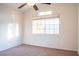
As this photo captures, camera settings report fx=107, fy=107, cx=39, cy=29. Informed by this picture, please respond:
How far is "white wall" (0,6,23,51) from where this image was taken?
425 centimetres

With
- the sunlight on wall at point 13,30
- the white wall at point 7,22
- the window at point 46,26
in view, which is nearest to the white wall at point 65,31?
the window at point 46,26

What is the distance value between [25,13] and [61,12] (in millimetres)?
1818

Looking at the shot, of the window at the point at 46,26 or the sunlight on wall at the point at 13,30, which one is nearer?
the sunlight on wall at the point at 13,30

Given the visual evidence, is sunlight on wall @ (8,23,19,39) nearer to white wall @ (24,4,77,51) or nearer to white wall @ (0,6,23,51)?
white wall @ (0,6,23,51)

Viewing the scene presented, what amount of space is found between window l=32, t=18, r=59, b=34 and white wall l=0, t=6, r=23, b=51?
799 mm

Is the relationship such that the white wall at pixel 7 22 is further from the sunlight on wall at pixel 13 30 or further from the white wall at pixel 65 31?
the white wall at pixel 65 31

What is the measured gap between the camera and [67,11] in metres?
4.49

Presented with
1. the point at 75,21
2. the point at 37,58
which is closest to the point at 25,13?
the point at 75,21

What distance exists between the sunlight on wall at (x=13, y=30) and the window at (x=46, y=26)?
83 cm

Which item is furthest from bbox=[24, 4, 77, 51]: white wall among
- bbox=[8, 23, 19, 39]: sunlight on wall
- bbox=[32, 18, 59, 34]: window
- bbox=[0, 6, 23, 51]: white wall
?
bbox=[8, 23, 19, 39]: sunlight on wall

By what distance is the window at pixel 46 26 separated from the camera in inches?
192

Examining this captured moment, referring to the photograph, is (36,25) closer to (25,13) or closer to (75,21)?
(25,13)

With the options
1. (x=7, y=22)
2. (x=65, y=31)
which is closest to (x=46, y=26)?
(x=65, y=31)

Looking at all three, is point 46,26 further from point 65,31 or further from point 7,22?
point 7,22
